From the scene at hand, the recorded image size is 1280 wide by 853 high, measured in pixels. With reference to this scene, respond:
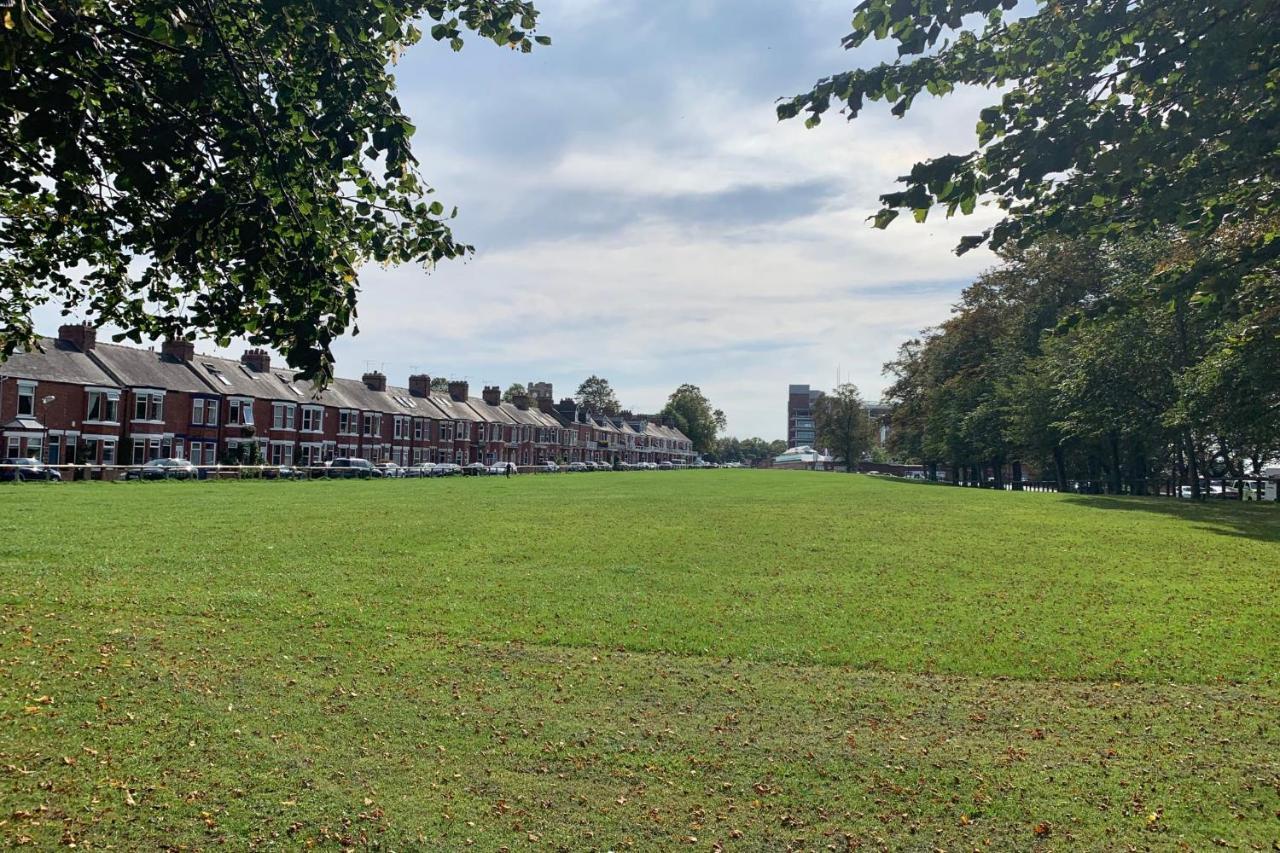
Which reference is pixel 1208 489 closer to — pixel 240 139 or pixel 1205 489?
pixel 1205 489

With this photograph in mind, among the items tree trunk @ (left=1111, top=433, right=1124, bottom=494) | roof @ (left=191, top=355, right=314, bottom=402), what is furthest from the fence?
roof @ (left=191, top=355, right=314, bottom=402)

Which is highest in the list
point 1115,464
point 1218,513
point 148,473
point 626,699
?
point 1115,464

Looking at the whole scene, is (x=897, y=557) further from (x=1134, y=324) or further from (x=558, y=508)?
(x=1134, y=324)

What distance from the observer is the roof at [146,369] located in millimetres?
62688

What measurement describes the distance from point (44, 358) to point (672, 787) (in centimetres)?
6572

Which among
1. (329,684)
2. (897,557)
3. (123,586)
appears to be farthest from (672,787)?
(897,557)

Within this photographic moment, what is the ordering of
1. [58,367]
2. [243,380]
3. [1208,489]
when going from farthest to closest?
[243,380], [58,367], [1208,489]

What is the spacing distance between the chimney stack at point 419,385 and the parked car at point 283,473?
4182cm

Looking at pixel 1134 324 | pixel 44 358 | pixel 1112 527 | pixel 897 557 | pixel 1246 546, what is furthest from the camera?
pixel 44 358

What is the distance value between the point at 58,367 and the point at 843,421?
117 meters

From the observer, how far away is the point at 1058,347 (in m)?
53.6

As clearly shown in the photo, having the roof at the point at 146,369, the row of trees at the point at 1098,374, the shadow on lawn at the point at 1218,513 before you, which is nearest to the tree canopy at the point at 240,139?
the row of trees at the point at 1098,374

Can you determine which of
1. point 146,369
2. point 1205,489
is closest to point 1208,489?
point 1205,489

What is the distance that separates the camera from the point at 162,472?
175ft
